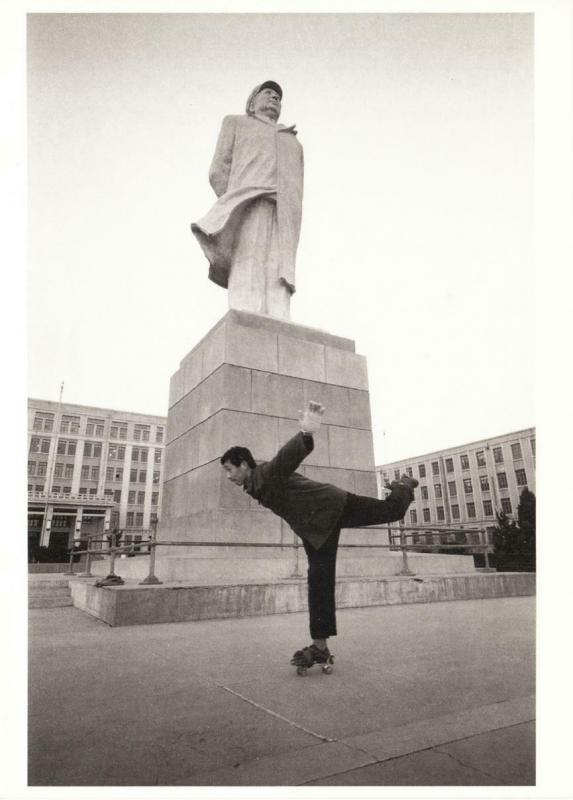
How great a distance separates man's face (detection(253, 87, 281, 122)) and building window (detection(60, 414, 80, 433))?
92.2 feet

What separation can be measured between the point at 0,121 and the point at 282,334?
550 centimetres

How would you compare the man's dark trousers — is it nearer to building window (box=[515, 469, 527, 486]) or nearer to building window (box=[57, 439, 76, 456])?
building window (box=[57, 439, 76, 456])

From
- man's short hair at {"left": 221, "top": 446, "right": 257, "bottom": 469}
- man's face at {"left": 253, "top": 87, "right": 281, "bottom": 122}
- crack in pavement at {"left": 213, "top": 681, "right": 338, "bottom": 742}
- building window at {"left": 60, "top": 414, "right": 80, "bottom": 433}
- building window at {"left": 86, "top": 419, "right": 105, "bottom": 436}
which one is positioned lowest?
crack in pavement at {"left": 213, "top": 681, "right": 338, "bottom": 742}

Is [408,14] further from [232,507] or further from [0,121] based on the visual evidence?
[232,507]

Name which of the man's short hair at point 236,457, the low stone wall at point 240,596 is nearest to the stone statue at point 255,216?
the low stone wall at point 240,596

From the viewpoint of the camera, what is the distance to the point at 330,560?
129 inches

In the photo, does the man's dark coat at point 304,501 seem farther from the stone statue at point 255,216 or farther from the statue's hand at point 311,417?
the stone statue at point 255,216

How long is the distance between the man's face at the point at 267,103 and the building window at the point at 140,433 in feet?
175

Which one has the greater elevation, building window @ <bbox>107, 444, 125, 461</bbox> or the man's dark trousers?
building window @ <bbox>107, 444, 125, 461</bbox>

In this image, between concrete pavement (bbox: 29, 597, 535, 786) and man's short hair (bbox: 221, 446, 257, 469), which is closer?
concrete pavement (bbox: 29, 597, 535, 786)

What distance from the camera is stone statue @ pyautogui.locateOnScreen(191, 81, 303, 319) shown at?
965cm

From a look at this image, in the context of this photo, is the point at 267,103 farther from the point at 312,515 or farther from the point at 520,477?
the point at 520,477

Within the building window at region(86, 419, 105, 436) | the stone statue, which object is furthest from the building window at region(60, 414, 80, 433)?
the stone statue

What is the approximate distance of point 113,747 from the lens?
205 centimetres
